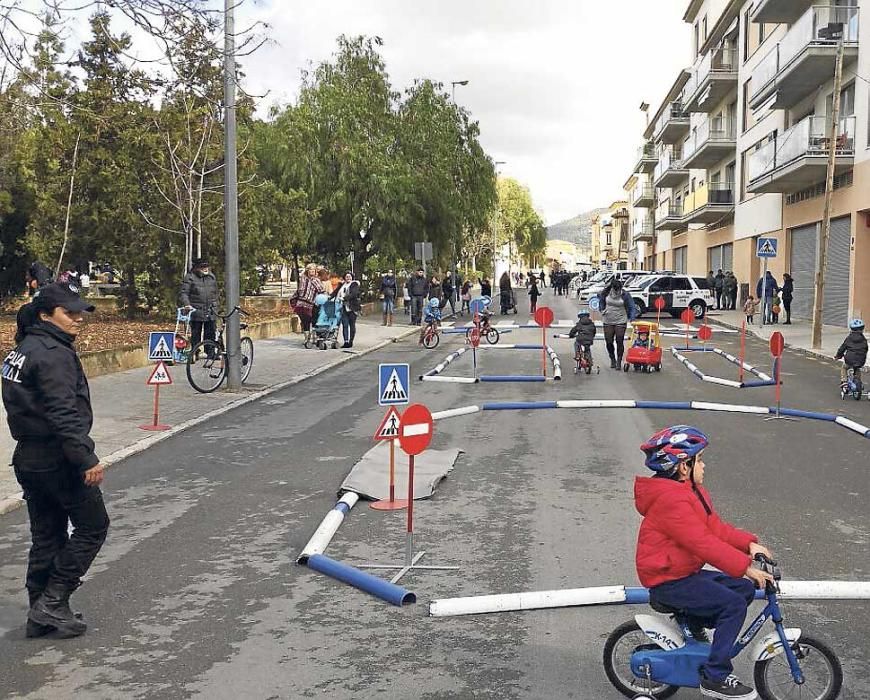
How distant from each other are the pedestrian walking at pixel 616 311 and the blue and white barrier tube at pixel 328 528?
1048 cm

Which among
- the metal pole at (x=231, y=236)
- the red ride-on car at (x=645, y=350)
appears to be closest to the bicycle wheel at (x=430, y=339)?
the red ride-on car at (x=645, y=350)

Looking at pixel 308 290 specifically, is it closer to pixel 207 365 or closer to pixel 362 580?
pixel 207 365

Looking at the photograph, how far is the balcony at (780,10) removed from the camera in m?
30.8

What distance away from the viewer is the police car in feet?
123

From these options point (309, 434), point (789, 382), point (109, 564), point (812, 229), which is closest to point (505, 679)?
point (109, 564)

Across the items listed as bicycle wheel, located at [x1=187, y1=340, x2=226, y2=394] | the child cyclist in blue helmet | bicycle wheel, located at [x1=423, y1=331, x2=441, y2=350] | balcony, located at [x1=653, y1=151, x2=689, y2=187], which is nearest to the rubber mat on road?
the child cyclist in blue helmet

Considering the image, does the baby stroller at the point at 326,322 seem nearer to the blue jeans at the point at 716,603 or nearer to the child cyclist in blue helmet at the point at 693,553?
the child cyclist in blue helmet at the point at 693,553

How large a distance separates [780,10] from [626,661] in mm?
32154

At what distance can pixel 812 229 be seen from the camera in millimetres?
31734

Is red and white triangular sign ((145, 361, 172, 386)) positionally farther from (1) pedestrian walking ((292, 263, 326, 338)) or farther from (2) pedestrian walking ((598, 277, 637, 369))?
(1) pedestrian walking ((292, 263, 326, 338))

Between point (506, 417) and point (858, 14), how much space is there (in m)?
20.9

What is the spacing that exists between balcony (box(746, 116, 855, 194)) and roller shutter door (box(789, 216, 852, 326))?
164 centimetres

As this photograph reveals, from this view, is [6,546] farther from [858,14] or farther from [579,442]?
[858,14]

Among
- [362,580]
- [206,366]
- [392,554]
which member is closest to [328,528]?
[392,554]
